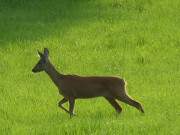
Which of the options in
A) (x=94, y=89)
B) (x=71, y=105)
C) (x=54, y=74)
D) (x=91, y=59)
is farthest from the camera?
(x=91, y=59)

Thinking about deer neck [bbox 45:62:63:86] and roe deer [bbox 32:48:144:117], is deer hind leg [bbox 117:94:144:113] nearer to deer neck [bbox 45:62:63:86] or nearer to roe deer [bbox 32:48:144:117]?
roe deer [bbox 32:48:144:117]

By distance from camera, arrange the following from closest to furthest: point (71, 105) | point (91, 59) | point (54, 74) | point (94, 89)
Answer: point (71, 105) < point (94, 89) < point (54, 74) < point (91, 59)

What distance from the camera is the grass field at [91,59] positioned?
14.4m

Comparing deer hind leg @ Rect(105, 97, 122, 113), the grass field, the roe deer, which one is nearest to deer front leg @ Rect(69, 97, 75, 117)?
the roe deer

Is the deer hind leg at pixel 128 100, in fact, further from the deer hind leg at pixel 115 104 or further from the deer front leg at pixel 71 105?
the deer front leg at pixel 71 105

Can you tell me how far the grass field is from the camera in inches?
568

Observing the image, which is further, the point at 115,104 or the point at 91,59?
the point at 91,59

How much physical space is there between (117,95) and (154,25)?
39.1 feet

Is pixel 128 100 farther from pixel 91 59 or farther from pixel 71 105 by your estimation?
pixel 91 59

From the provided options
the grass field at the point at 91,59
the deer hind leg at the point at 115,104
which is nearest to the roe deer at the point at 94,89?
the deer hind leg at the point at 115,104

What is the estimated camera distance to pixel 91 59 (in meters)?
23.1

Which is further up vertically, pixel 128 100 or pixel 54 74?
pixel 54 74

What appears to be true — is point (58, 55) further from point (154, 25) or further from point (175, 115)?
Result: point (175, 115)


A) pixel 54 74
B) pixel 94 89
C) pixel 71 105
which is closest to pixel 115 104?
pixel 94 89
